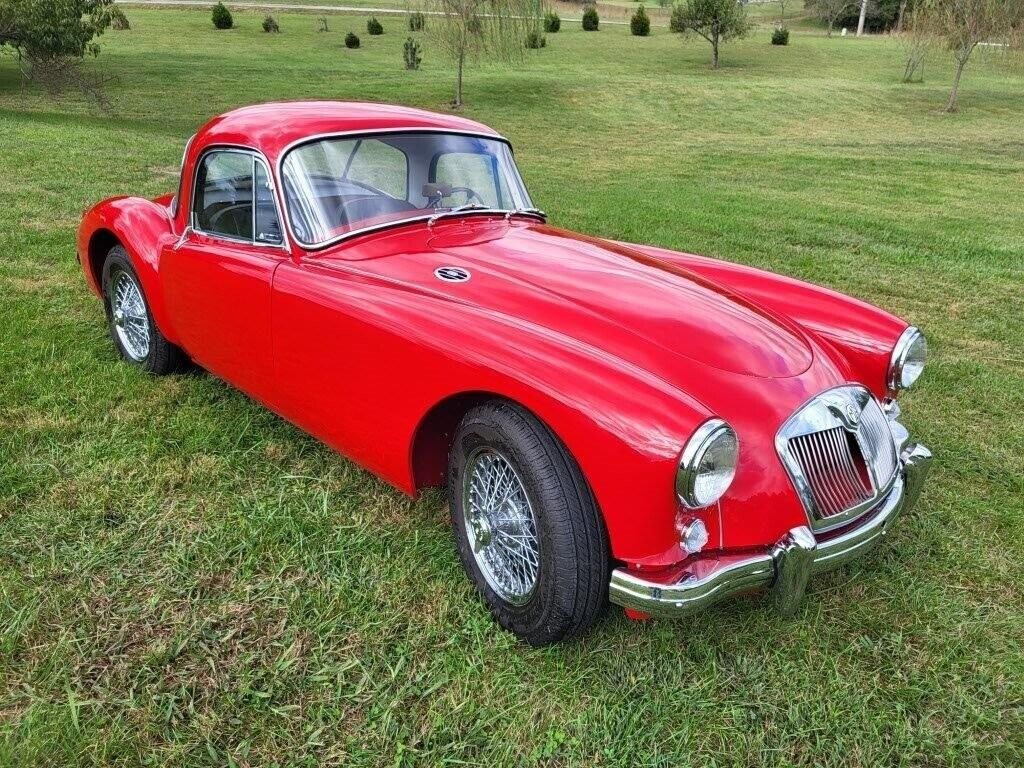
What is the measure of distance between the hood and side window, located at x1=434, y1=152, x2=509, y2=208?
1.05ft

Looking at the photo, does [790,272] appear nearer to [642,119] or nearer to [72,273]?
[72,273]

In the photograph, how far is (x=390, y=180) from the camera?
3490mm

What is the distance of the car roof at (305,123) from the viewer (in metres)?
3.32

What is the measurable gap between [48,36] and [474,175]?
17.9 meters

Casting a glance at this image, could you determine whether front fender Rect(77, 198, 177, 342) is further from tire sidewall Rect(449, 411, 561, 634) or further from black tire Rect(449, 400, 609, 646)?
black tire Rect(449, 400, 609, 646)

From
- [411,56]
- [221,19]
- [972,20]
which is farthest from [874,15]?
[221,19]

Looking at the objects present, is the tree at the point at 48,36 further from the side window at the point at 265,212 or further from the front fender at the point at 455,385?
the front fender at the point at 455,385

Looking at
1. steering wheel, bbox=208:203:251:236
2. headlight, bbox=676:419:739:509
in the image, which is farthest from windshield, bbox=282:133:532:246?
headlight, bbox=676:419:739:509

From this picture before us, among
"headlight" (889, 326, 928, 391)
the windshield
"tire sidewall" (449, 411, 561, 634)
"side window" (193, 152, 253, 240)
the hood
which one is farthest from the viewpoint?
"side window" (193, 152, 253, 240)

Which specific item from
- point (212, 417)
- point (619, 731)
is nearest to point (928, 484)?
point (619, 731)

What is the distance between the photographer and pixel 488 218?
143 inches

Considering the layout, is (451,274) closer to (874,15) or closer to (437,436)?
(437,436)

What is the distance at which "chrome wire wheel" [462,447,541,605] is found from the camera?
241 cm

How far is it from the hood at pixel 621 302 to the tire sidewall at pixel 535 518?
0.44 metres
